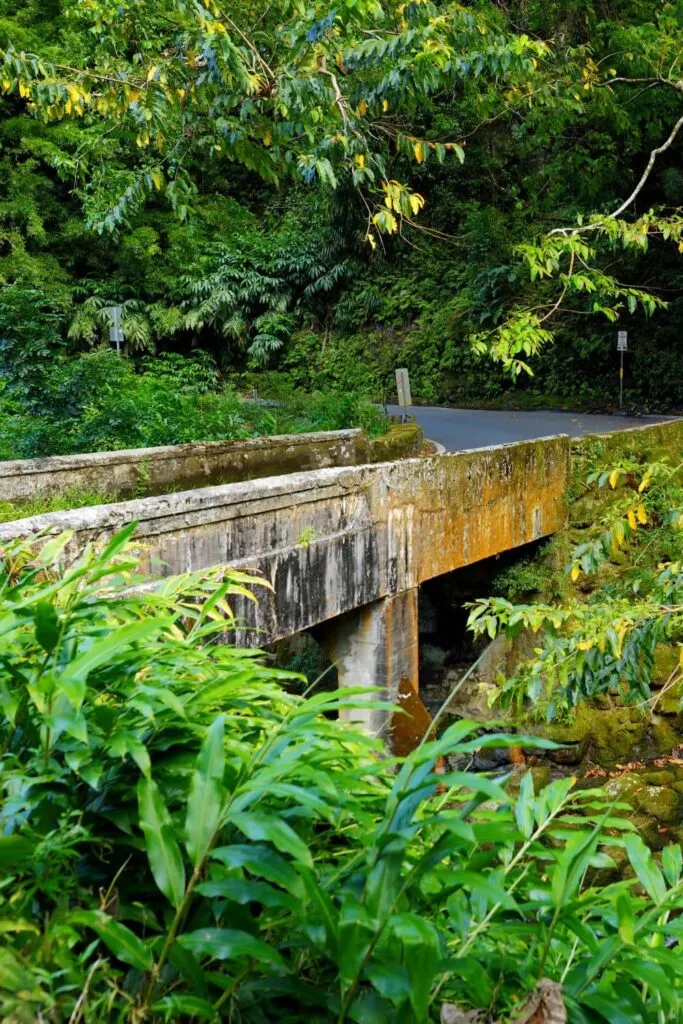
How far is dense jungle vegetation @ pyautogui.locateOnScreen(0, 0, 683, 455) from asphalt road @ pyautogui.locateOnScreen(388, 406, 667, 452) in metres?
1.60

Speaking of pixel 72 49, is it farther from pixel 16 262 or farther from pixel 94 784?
pixel 94 784

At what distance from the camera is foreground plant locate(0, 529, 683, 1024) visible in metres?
1.27

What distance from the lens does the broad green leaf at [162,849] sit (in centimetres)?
130

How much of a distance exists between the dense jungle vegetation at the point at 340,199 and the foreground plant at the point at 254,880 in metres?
Answer: 4.86

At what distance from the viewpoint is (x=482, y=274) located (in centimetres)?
2386

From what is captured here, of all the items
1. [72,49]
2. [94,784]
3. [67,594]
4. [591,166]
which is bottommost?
[94,784]

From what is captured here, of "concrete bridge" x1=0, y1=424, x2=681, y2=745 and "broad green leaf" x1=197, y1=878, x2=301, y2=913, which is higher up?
"broad green leaf" x1=197, y1=878, x2=301, y2=913

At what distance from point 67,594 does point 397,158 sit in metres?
24.5

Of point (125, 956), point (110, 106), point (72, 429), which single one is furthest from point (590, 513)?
point (125, 956)

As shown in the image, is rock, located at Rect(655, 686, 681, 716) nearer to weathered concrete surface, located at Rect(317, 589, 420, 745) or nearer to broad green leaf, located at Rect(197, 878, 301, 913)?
weathered concrete surface, located at Rect(317, 589, 420, 745)

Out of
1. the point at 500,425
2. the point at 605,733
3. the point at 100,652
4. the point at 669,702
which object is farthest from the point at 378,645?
the point at 500,425

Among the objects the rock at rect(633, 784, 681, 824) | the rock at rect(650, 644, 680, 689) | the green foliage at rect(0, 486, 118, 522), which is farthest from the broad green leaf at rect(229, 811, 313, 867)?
the rock at rect(650, 644, 680, 689)

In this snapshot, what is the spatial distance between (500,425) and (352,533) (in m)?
10.2

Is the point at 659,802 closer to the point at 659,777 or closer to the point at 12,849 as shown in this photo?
the point at 659,777
